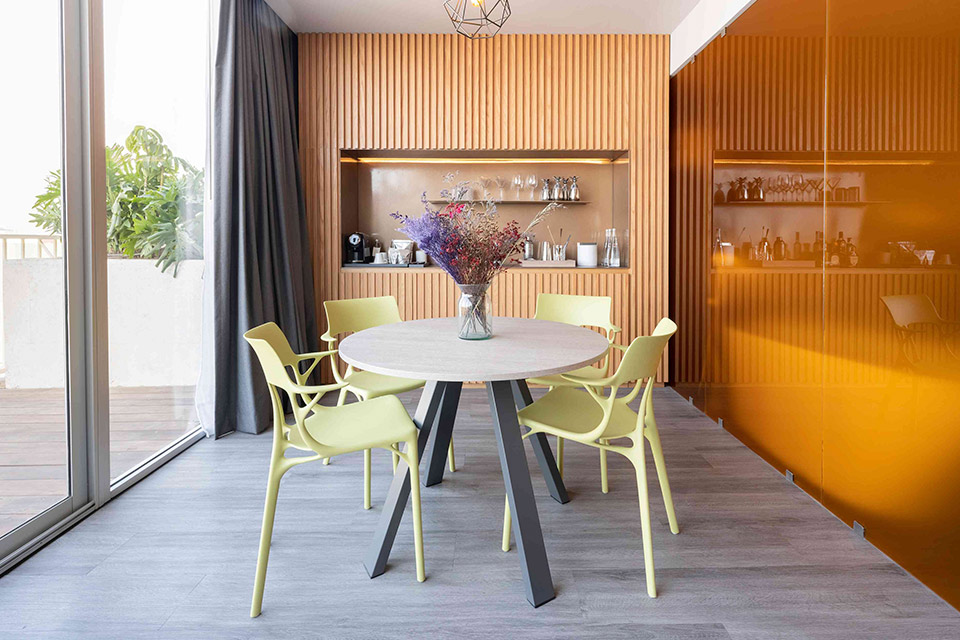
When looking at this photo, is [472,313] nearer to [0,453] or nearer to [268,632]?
[268,632]

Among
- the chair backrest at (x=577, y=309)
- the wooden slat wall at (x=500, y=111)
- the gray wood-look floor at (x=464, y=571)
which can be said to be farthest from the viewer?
the wooden slat wall at (x=500, y=111)

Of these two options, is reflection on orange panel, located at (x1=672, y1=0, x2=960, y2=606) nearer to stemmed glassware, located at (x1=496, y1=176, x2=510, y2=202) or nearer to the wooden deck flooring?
stemmed glassware, located at (x1=496, y1=176, x2=510, y2=202)

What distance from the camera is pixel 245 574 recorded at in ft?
7.16

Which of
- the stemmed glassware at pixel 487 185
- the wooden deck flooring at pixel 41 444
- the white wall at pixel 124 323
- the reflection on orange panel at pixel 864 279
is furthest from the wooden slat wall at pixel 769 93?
the wooden deck flooring at pixel 41 444

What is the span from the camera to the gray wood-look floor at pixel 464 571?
1879 mm

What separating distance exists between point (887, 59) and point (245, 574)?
10.1 feet

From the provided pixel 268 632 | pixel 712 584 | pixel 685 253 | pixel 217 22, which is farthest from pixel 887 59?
pixel 217 22

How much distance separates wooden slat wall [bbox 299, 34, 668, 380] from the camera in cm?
494

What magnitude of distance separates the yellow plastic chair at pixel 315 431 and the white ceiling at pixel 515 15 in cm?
306

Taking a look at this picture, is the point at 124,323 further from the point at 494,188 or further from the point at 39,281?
the point at 494,188

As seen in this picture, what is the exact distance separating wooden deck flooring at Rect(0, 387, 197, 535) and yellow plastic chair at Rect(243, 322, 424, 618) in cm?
100

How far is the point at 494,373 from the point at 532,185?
3.73 m

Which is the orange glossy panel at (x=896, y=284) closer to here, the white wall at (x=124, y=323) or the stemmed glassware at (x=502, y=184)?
the stemmed glassware at (x=502, y=184)

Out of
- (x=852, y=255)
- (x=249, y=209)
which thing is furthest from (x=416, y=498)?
(x=249, y=209)
